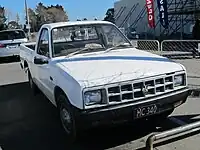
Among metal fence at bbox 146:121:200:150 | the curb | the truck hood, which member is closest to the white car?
the curb

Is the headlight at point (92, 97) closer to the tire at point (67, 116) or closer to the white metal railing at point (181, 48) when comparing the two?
the tire at point (67, 116)

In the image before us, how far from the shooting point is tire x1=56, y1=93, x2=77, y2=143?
15.0ft

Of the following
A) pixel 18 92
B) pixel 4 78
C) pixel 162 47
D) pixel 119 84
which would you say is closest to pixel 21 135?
pixel 119 84

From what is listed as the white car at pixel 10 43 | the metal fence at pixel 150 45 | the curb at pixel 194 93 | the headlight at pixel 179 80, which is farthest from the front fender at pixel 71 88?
the white car at pixel 10 43

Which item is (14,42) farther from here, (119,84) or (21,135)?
(119,84)

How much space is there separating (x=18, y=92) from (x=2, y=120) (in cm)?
258

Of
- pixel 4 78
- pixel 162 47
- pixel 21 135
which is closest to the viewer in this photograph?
pixel 21 135

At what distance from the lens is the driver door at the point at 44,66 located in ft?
19.3

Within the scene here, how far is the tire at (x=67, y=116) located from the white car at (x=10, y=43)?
469 inches

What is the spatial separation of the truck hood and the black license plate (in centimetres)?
45

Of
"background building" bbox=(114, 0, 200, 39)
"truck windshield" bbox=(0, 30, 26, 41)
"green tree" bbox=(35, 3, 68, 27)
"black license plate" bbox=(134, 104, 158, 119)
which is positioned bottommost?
"black license plate" bbox=(134, 104, 158, 119)

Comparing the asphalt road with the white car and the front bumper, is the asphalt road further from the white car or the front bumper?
the white car

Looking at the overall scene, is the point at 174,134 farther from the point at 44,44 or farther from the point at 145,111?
the point at 44,44

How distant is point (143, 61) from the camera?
16.7ft
